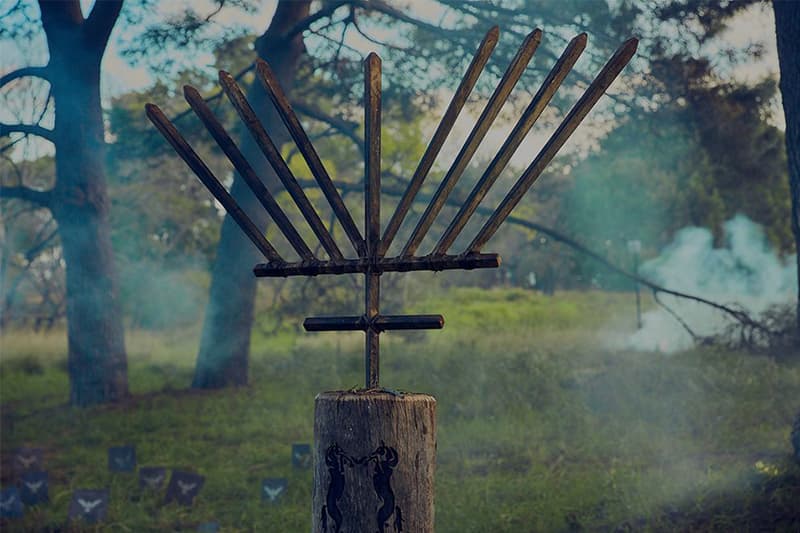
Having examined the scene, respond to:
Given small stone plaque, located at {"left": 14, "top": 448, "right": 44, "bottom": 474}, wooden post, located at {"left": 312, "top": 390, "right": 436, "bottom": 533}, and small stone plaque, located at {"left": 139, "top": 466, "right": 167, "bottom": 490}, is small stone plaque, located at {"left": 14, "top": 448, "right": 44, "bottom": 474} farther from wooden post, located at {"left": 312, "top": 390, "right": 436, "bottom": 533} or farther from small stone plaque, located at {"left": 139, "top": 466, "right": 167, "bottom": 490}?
wooden post, located at {"left": 312, "top": 390, "right": 436, "bottom": 533}

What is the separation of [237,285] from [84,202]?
7.91ft

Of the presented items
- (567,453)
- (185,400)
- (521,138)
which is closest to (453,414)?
(567,453)

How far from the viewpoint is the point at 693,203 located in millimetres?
24922

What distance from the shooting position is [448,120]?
10.7 ft

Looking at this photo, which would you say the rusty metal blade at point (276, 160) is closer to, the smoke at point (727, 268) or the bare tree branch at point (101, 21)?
the bare tree branch at point (101, 21)

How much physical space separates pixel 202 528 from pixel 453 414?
12.7ft

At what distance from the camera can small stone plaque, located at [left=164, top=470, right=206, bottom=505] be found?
653 centimetres

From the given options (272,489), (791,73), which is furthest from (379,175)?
(272,489)

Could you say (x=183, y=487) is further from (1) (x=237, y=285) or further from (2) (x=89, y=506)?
(1) (x=237, y=285)

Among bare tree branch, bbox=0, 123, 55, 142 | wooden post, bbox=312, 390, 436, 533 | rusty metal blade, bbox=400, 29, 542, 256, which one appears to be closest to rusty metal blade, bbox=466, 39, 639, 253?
rusty metal blade, bbox=400, 29, 542, 256

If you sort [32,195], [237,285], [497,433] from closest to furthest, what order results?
[497,433] → [32,195] → [237,285]

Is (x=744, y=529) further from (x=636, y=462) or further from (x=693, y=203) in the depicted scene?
(x=693, y=203)

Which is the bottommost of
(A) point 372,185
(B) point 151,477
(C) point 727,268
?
(B) point 151,477

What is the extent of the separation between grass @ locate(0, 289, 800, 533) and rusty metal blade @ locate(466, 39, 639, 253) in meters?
2.66
